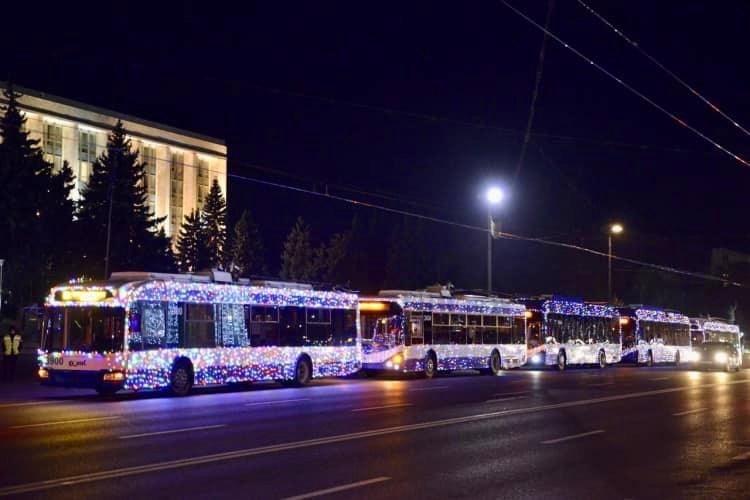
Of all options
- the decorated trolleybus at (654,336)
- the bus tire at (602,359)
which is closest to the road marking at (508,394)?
the bus tire at (602,359)

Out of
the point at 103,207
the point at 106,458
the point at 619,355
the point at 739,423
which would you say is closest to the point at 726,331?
the point at 619,355

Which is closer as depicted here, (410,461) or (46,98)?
Answer: (410,461)

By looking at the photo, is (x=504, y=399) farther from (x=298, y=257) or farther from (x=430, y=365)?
(x=298, y=257)

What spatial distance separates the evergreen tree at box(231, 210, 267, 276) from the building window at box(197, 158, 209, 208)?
61.1ft

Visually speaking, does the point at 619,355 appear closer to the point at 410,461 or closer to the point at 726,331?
the point at 726,331

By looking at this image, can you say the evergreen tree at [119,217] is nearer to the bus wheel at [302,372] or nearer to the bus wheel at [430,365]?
the bus wheel at [430,365]

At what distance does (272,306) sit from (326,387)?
2.89 metres

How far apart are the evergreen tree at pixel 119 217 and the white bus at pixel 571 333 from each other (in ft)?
102

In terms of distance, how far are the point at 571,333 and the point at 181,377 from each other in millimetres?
26087

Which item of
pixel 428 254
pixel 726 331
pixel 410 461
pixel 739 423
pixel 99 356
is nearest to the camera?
pixel 410 461

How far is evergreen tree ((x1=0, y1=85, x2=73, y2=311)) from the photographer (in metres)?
61.4

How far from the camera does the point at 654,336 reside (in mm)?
56688

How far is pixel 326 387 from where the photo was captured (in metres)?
29.4

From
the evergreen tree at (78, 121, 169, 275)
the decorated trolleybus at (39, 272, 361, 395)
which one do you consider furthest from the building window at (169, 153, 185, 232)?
the decorated trolleybus at (39, 272, 361, 395)
